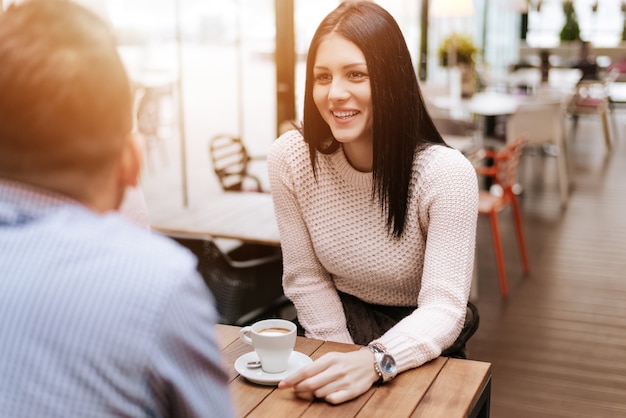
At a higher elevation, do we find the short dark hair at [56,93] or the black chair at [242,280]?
the short dark hair at [56,93]

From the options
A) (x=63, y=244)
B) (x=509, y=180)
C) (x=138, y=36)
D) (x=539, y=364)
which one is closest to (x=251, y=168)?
(x=138, y=36)

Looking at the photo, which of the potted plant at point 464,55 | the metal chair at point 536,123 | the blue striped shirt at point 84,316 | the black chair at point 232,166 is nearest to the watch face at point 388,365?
the blue striped shirt at point 84,316

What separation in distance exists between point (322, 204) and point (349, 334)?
330mm

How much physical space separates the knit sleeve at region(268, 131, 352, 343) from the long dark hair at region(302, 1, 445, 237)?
21cm

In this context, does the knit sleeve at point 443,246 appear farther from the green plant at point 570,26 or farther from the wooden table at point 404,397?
the green plant at point 570,26

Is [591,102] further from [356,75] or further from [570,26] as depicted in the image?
[356,75]

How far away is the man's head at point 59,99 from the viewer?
67 centimetres

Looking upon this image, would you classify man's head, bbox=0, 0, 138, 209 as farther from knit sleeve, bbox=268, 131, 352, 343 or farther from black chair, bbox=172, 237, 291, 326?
black chair, bbox=172, 237, 291, 326

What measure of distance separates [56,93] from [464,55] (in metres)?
6.53

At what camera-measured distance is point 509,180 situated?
15.0 feet

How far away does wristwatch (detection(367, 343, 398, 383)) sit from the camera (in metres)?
1.33

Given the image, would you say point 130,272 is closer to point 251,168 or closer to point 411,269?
point 411,269

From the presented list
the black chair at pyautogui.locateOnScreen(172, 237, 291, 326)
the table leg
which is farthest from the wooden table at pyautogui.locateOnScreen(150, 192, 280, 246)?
the table leg

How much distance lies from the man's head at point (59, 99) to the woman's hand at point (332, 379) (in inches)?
26.0
